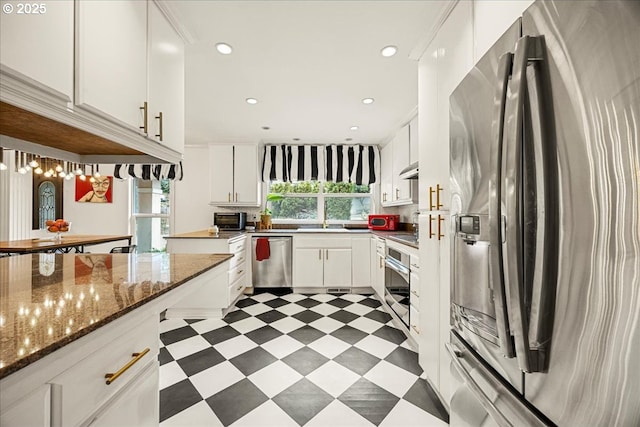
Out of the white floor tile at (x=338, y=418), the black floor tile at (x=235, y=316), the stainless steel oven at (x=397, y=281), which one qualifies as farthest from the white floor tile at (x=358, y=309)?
the white floor tile at (x=338, y=418)

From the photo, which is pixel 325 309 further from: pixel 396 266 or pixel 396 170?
pixel 396 170

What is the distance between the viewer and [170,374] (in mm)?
1845

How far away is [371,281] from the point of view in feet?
12.2

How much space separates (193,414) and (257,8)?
235cm

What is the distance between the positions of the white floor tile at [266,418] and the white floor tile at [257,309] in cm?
152

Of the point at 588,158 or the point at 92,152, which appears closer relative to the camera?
the point at 588,158

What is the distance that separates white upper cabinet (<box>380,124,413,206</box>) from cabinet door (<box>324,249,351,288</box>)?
3.53 ft

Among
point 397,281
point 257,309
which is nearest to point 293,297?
point 257,309

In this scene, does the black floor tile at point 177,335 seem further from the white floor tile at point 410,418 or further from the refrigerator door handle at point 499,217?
the refrigerator door handle at point 499,217

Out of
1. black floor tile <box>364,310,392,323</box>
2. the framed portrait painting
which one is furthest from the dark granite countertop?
the framed portrait painting

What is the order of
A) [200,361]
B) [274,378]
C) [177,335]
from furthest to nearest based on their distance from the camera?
[177,335] < [200,361] < [274,378]

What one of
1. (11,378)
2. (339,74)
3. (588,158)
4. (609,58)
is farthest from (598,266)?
(339,74)

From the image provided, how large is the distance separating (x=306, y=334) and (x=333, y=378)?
703 mm

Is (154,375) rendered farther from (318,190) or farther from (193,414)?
(318,190)
